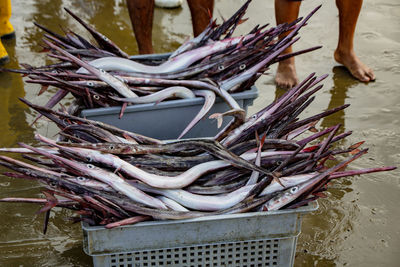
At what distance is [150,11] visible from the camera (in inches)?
154

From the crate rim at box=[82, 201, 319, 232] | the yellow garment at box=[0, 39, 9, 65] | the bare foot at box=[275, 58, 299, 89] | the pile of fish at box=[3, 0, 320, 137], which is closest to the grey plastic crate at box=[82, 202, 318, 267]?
the crate rim at box=[82, 201, 319, 232]

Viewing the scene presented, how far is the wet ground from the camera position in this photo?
246 centimetres

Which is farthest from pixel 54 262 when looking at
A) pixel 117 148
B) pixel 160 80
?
pixel 160 80

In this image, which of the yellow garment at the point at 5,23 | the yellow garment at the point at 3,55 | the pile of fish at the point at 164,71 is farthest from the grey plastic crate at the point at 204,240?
the yellow garment at the point at 5,23

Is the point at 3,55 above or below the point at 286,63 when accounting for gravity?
below

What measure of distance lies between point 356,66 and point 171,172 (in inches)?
99.8

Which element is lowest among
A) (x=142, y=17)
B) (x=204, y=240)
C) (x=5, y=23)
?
(x=204, y=240)

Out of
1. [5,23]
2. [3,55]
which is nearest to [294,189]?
[3,55]

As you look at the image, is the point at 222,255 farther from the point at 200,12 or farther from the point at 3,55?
the point at 3,55

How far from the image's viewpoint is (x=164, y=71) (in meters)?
2.66

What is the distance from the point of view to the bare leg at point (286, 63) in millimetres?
3924

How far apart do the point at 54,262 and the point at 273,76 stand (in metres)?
2.47

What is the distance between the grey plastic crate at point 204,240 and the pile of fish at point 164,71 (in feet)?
1.92

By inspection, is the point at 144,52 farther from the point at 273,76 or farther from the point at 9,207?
the point at 9,207
